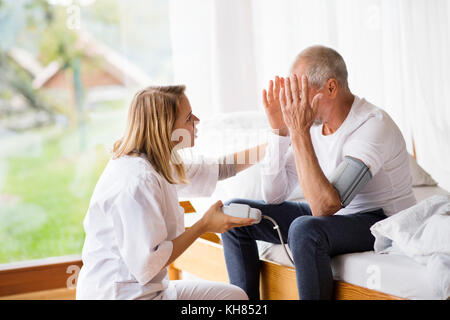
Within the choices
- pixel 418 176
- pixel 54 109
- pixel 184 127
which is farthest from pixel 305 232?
pixel 54 109

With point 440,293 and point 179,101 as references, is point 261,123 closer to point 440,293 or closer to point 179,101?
point 179,101

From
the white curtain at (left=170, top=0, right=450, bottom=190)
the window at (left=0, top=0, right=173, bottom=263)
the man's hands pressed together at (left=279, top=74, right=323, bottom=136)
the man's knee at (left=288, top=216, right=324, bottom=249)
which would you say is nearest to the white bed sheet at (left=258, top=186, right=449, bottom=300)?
the man's knee at (left=288, top=216, right=324, bottom=249)

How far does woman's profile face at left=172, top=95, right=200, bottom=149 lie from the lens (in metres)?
1.30

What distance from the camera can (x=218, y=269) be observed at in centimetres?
176

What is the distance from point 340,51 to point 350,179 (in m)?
1.36

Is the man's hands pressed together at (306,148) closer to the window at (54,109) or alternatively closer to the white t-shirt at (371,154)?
the white t-shirt at (371,154)

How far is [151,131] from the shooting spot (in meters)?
1.25

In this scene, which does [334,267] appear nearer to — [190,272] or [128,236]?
[128,236]

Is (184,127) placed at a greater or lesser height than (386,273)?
greater

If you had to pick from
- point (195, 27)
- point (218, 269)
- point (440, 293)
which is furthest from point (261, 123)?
point (440, 293)

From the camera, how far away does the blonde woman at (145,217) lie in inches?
45.1

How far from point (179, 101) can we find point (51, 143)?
2.95 meters

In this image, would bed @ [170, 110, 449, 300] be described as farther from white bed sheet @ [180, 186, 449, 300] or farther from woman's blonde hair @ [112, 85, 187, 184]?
woman's blonde hair @ [112, 85, 187, 184]

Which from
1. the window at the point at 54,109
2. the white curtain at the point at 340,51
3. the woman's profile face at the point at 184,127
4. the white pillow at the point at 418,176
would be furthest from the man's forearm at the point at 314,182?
the window at the point at 54,109
